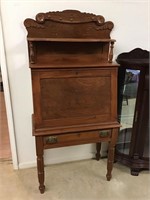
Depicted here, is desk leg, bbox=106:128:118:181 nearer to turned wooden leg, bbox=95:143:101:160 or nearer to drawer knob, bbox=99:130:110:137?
drawer knob, bbox=99:130:110:137

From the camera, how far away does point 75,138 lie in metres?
1.56

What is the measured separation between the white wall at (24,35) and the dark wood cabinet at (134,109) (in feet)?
0.61

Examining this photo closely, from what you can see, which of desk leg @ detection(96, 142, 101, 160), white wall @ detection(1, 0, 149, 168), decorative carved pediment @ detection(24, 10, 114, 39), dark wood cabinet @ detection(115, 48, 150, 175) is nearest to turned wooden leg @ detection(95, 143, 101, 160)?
desk leg @ detection(96, 142, 101, 160)

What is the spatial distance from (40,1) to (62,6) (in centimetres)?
17

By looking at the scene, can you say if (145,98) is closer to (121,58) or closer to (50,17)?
(121,58)

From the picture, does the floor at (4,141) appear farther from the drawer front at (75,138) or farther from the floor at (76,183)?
the drawer front at (75,138)

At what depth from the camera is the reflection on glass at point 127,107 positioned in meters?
1.75

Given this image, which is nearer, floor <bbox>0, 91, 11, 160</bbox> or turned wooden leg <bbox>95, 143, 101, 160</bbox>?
turned wooden leg <bbox>95, 143, 101, 160</bbox>

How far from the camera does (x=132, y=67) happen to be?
5.52 feet

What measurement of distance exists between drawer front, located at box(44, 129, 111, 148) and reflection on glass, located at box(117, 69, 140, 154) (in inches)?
14.6

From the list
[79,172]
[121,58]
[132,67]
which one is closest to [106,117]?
[132,67]

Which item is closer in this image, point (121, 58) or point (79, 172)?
point (121, 58)

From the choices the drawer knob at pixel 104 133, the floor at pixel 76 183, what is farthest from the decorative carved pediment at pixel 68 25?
the floor at pixel 76 183

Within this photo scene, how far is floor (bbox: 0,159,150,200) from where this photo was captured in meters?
1.69
